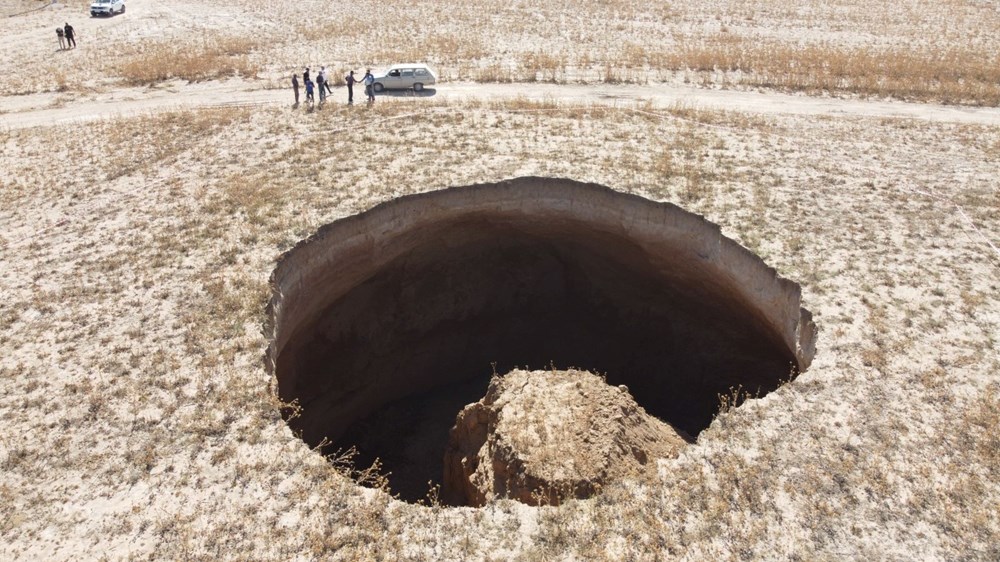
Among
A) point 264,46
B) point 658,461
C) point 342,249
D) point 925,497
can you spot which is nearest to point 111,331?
point 342,249

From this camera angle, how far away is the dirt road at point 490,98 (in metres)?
27.6

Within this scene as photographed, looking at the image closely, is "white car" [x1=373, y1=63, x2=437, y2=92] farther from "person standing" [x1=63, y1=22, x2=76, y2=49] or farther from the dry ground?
"person standing" [x1=63, y1=22, x2=76, y2=49]

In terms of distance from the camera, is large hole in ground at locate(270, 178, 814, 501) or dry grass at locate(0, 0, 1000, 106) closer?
large hole in ground at locate(270, 178, 814, 501)

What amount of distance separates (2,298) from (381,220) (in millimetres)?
8399

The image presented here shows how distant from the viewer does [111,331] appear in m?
12.8

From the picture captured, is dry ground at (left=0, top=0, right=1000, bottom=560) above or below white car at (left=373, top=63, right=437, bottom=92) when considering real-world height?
below

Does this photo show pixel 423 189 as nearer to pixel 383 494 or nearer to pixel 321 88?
pixel 383 494

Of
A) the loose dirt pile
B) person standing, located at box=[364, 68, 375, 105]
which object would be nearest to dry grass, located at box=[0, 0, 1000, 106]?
person standing, located at box=[364, 68, 375, 105]

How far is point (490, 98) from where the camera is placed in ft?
93.6

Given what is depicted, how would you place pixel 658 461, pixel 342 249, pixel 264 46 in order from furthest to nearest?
pixel 264 46 → pixel 342 249 → pixel 658 461

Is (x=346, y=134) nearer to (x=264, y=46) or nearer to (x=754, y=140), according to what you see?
(x=754, y=140)

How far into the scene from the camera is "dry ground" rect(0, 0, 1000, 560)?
9.11 m

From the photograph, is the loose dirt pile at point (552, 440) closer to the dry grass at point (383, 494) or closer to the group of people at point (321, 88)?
the dry grass at point (383, 494)

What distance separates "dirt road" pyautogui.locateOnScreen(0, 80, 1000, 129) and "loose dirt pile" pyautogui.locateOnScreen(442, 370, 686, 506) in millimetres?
16703
